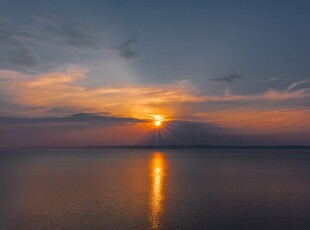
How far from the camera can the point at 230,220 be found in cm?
4756

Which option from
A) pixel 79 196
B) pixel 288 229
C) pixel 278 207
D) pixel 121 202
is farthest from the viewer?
pixel 79 196

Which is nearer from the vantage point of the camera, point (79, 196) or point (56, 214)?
point (56, 214)

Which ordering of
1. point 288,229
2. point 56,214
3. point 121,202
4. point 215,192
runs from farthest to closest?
point 215,192
point 121,202
point 56,214
point 288,229

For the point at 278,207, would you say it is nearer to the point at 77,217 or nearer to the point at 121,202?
the point at 121,202

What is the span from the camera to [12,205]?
58844mm

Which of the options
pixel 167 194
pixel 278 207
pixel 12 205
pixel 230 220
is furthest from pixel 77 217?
pixel 278 207

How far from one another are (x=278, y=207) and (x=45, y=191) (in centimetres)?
4848

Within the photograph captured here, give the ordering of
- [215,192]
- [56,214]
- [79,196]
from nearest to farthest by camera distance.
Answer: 1. [56,214]
2. [79,196]
3. [215,192]

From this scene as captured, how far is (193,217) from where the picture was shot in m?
49.2

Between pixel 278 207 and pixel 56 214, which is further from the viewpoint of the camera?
pixel 278 207

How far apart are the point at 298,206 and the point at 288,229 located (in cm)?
1571

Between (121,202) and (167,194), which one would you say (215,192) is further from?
(121,202)

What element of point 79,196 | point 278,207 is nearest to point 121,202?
point 79,196

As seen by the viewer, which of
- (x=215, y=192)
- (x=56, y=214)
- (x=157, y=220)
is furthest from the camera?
(x=215, y=192)
